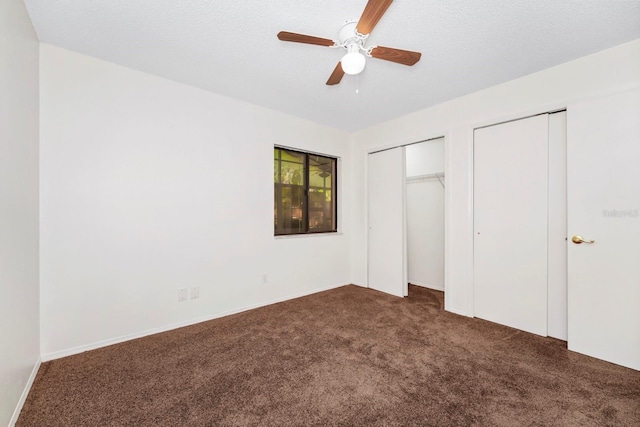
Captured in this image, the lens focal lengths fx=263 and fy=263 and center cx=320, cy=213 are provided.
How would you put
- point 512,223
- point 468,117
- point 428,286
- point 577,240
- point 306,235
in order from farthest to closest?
point 428,286 → point 306,235 → point 468,117 → point 512,223 → point 577,240

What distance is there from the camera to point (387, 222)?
13.1 feet

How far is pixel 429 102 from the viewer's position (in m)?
3.26

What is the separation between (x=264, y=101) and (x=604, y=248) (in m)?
3.62

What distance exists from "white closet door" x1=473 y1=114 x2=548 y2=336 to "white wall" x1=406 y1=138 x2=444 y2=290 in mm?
1087

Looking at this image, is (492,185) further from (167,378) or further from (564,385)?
(167,378)

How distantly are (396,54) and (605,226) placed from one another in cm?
223

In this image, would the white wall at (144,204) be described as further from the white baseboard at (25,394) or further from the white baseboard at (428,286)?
the white baseboard at (428,286)

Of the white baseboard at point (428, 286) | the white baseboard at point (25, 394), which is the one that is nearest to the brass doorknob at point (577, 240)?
the white baseboard at point (428, 286)

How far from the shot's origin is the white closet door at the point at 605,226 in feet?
6.79

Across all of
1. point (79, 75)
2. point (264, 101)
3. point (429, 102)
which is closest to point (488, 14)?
point (429, 102)

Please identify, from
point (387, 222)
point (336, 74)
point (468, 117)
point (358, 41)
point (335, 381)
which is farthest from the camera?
point (387, 222)

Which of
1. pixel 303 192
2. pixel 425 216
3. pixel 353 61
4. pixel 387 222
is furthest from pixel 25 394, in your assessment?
pixel 425 216

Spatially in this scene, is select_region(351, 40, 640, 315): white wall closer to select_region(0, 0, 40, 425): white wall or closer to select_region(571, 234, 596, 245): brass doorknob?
select_region(571, 234, 596, 245): brass doorknob

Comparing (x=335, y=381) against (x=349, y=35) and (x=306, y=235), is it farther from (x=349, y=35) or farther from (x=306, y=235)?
(x=349, y=35)
